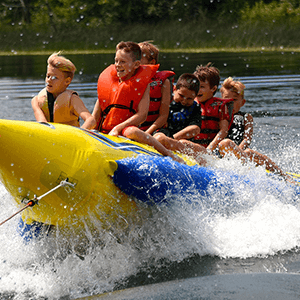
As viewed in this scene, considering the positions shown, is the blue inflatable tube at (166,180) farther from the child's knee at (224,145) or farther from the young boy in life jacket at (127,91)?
the young boy in life jacket at (127,91)

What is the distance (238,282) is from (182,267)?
357 mm

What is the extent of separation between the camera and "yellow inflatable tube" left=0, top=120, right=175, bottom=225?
2.35 meters

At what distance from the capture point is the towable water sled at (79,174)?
2.36 metres

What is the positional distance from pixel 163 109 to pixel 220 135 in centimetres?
53

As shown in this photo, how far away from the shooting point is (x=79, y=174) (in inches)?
Answer: 96.3

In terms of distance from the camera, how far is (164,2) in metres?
27.7

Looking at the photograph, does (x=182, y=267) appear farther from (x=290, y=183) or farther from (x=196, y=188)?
(x=290, y=183)

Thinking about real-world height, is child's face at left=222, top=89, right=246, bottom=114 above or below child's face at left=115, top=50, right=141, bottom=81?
below

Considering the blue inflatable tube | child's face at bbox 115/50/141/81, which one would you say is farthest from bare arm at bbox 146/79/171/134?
the blue inflatable tube

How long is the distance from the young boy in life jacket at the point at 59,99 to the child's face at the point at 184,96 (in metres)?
0.86

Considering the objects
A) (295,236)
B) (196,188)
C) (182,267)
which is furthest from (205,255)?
(295,236)

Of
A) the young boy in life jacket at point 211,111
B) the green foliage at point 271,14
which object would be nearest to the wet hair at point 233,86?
the young boy in life jacket at point 211,111

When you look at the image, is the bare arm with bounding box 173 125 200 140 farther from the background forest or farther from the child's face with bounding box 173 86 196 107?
the background forest

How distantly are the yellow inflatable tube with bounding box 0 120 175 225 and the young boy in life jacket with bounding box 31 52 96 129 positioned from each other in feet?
2.28
